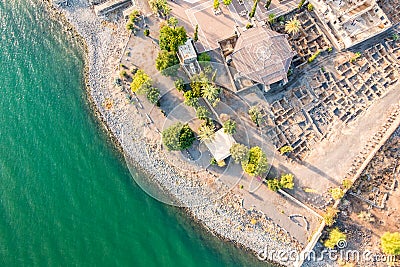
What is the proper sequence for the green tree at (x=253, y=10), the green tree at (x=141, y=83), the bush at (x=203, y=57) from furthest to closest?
the bush at (x=203, y=57)
the green tree at (x=141, y=83)
the green tree at (x=253, y=10)

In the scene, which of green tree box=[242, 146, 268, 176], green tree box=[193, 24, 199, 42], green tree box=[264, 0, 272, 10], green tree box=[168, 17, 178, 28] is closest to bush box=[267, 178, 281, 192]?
green tree box=[242, 146, 268, 176]

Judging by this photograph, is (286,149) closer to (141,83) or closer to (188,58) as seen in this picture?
(188,58)

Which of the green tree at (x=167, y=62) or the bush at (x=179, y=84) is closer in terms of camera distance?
the green tree at (x=167, y=62)

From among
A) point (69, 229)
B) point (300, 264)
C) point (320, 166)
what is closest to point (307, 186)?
point (320, 166)

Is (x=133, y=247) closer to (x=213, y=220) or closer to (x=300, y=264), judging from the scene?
(x=213, y=220)

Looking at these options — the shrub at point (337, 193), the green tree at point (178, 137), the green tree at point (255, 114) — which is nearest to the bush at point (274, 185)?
the shrub at point (337, 193)

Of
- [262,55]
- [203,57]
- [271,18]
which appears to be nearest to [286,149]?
[262,55]

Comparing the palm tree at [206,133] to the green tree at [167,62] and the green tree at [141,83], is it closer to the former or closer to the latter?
the green tree at [167,62]

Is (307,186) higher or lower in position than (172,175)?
lower
